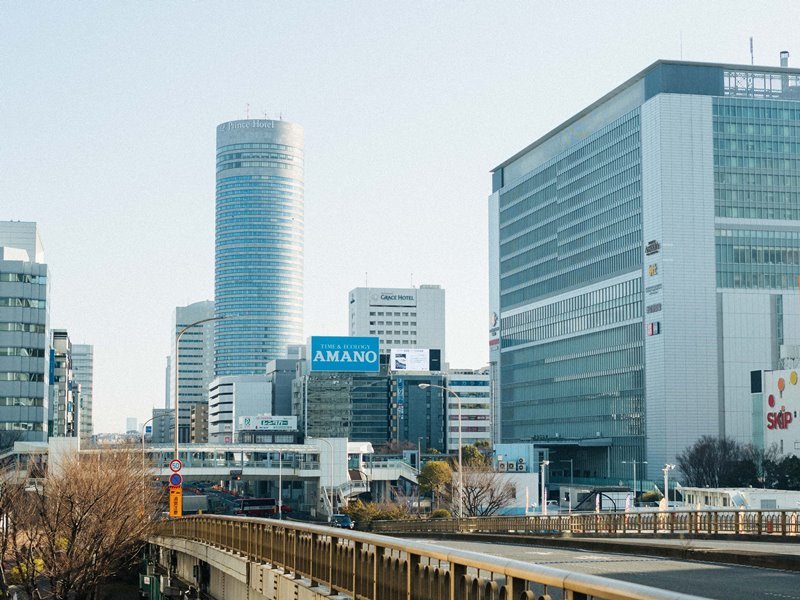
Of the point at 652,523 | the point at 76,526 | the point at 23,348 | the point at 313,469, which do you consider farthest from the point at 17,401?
the point at 652,523

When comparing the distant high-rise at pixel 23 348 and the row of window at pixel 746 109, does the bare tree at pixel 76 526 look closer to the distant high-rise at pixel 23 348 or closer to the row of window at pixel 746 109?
the distant high-rise at pixel 23 348

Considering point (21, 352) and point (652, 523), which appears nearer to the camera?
point (652, 523)

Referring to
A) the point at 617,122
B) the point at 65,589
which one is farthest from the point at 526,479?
the point at 65,589

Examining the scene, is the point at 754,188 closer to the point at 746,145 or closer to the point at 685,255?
the point at 746,145

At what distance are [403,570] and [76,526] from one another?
29.7m

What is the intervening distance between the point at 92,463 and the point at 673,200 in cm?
10434

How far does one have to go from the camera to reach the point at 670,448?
5497 inches

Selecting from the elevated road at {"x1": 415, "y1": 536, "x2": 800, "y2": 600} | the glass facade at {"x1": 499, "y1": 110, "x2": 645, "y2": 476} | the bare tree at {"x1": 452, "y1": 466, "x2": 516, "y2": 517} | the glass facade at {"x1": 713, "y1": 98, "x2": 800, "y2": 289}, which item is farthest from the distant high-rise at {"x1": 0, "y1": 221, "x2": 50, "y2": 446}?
the elevated road at {"x1": 415, "y1": 536, "x2": 800, "y2": 600}

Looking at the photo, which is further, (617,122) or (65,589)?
(617,122)

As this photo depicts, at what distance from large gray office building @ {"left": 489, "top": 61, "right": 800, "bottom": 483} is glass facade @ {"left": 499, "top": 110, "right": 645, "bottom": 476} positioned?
1.31ft

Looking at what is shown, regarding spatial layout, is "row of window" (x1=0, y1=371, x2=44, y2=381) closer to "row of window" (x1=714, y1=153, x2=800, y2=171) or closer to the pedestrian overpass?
the pedestrian overpass

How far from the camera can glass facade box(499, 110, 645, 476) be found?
15288cm

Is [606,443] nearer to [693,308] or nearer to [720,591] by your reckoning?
[693,308]

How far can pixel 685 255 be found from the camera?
143625 millimetres
